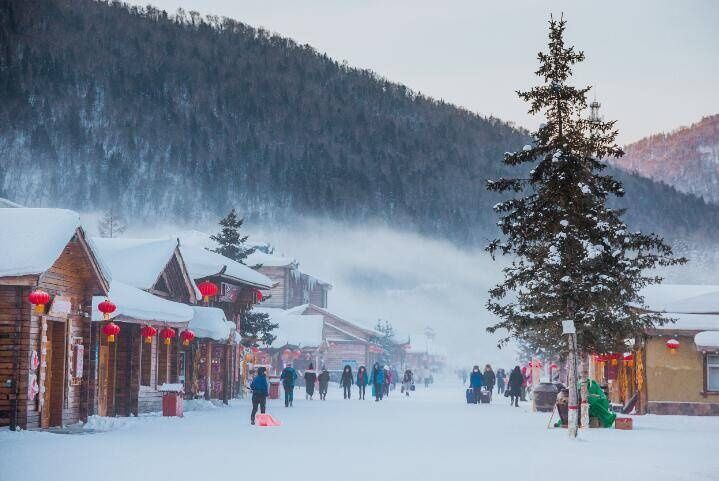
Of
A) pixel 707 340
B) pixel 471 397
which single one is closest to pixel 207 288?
pixel 471 397

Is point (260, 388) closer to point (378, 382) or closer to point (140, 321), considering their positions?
point (140, 321)

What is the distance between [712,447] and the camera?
68.0 feet

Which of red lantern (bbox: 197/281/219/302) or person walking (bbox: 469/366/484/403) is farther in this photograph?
person walking (bbox: 469/366/484/403)

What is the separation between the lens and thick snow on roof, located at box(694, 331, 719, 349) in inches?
1369

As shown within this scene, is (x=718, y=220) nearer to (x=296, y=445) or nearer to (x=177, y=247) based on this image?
(x=177, y=247)

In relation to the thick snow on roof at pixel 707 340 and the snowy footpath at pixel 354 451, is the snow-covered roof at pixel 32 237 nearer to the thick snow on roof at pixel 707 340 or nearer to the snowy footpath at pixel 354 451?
the snowy footpath at pixel 354 451

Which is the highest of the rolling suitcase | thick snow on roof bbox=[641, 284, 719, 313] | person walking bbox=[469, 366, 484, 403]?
thick snow on roof bbox=[641, 284, 719, 313]

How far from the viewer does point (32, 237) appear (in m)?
22.6

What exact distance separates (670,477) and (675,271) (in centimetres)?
11625

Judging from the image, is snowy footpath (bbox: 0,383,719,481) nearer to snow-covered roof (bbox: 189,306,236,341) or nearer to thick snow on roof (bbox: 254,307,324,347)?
snow-covered roof (bbox: 189,306,236,341)

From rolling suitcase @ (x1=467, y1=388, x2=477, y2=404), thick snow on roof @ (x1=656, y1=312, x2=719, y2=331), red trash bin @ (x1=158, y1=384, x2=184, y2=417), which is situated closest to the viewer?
red trash bin @ (x1=158, y1=384, x2=184, y2=417)

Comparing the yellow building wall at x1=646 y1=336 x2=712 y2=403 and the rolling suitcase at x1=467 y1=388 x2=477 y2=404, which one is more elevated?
the yellow building wall at x1=646 y1=336 x2=712 y2=403

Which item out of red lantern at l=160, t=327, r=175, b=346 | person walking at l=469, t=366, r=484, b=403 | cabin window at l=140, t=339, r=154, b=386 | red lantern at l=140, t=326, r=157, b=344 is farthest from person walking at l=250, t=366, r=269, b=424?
person walking at l=469, t=366, r=484, b=403

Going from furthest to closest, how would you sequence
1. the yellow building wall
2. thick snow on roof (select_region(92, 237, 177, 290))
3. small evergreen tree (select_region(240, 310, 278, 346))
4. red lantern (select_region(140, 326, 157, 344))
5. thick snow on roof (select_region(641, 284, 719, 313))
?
small evergreen tree (select_region(240, 310, 278, 346))
thick snow on roof (select_region(641, 284, 719, 313))
the yellow building wall
thick snow on roof (select_region(92, 237, 177, 290))
red lantern (select_region(140, 326, 157, 344))
